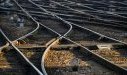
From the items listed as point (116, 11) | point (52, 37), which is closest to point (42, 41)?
point (52, 37)

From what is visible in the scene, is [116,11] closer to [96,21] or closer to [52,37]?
[96,21]

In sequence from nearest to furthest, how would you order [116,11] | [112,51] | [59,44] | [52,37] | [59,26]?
[112,51] < [59,44] < [52,37] < [59,26] < [116,11]

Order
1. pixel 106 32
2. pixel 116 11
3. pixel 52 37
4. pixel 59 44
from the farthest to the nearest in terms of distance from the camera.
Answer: pixel 116 11
pixel 106 32
pixel 52 37
pixel 59 44

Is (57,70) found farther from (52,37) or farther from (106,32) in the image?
(106,32)

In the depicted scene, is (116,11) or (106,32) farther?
(116,11)

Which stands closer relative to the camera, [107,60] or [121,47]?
[107,60]

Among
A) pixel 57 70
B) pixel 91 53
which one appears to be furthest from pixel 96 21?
pixel 57 70

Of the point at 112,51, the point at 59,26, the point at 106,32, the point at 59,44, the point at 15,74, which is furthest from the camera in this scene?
the point at 59,26

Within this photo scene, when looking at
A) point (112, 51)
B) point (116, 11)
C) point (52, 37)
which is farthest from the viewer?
point (116, 11)
